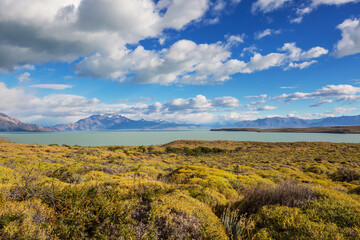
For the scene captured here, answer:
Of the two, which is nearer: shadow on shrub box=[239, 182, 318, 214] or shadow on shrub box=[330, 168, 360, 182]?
shadow on shrub box=[239, 182, 318, 214]

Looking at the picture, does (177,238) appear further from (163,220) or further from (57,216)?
(57,216)

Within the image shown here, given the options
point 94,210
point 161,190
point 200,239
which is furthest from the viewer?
point 161,190

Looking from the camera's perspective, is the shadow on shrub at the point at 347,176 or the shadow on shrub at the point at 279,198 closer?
the shadow on shrub at the point at 279,198

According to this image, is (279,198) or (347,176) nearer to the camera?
(279,198)

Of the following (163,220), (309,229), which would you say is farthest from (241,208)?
(163,220)

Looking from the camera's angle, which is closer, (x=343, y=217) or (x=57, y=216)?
(x=57, y=216)

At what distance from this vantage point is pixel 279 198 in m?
5.25

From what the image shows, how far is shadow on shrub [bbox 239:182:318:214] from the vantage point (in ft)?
16.5

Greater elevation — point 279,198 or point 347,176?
point 279,198

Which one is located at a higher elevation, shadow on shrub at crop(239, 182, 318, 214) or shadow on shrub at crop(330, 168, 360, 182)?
shadow on shrub at crop(239, 182, 318, 214)

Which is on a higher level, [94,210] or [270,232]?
[94,210]

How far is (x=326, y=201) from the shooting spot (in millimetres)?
4863

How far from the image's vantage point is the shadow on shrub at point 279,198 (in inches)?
198

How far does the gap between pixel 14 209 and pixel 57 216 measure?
0.93m
